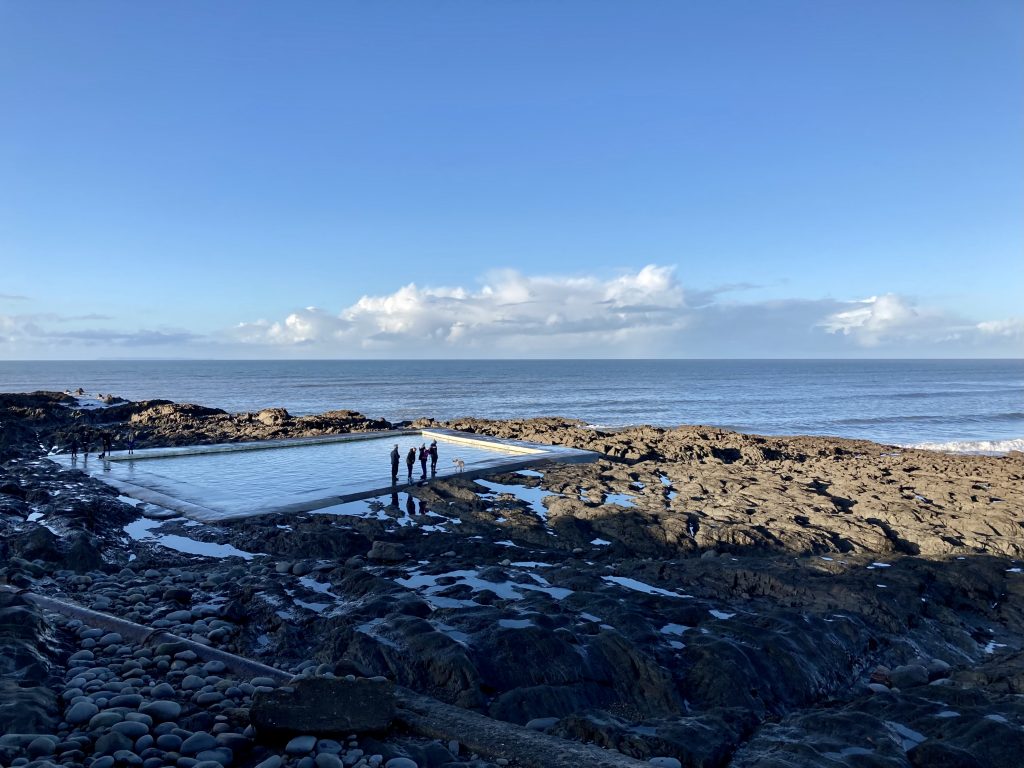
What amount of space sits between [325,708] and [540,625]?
315 centimetres

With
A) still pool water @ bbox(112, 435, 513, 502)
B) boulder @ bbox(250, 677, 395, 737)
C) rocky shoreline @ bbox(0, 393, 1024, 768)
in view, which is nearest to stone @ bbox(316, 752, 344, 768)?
rocky shoreline @ bbox(0, 393, 1024, 768)

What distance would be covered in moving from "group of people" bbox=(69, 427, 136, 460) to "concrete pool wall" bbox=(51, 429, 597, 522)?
16.7 inches

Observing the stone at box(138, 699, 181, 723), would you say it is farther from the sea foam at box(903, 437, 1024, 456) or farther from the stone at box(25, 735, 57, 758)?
the sea foam at box(903, 437, 1024, 456)

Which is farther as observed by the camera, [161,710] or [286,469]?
[286,469]

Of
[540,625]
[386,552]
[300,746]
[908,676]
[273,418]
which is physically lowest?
[908,676]

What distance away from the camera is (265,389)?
3516 inches

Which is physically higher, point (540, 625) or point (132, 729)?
point (132, 729)

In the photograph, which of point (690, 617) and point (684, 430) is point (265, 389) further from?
point (690, 617)

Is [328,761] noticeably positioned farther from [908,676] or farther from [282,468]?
[282,468]

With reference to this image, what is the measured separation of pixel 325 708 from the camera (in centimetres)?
565

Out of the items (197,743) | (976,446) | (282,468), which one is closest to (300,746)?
(197,743)

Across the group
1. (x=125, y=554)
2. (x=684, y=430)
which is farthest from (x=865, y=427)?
(x=125, y=554)

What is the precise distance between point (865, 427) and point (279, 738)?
52.5 m

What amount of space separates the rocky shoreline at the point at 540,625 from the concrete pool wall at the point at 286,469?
94cm
